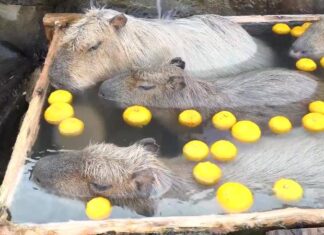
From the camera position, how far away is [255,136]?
3.86m

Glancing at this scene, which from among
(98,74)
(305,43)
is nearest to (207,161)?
(98,74)

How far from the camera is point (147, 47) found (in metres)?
4.80

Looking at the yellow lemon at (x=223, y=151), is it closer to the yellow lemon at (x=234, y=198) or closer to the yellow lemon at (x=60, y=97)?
the yellow lemon at (x=234, y=198)

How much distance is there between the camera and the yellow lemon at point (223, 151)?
3.65 m

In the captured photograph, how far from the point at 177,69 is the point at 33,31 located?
7.97 ft

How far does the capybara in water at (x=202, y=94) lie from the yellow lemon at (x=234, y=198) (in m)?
1.00

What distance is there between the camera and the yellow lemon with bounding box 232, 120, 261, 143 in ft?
12.7

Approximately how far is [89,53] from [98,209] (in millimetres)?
1739

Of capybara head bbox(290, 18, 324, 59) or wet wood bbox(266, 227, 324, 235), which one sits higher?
capybara head bbox(290, 18, 324, 59)

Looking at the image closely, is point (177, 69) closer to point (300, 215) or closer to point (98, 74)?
point (98, 74)

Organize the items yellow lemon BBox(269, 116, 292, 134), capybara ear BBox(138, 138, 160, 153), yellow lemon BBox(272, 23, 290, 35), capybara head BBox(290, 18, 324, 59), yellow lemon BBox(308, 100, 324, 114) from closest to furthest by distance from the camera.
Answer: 1. capybara ear BBox(138, 138, 160, 153)
2. yellow lemon BBox(269, 116, 292, 134)
3. yellow lemon BBox(308, 100, 324, 114)
4. capybara head BBox(290, 18, 324, 59)
5. yellow lemon BBox(272, 23, 290, 35)

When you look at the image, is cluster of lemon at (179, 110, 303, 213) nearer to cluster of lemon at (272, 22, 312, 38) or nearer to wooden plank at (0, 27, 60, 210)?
wooden plank at (0, 27, 60, 210)

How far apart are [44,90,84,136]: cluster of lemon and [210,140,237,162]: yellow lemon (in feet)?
3.31

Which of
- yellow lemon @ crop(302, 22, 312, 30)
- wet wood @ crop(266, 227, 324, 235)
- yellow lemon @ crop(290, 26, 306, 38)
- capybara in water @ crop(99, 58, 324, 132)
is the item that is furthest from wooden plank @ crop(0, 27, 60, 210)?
yellow lemon @ crop(302, 22, 312, 30)
